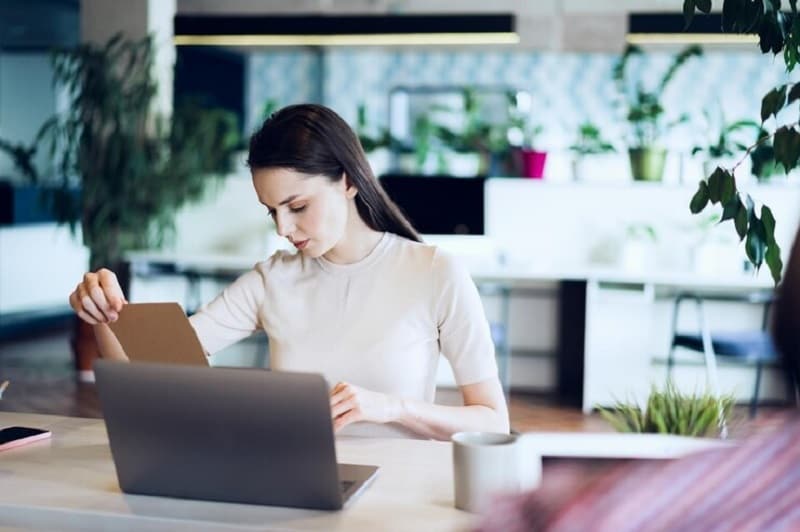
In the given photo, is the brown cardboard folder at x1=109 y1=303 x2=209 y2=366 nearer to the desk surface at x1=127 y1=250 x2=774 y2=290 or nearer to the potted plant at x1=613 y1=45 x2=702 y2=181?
the desk surface at x1=127 y1=250 x2=774 y2=290

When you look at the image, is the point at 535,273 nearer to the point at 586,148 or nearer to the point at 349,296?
the point at 586,148

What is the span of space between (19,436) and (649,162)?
17.0ft

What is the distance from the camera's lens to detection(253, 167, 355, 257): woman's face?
2127 mm

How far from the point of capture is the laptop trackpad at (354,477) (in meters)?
1.51

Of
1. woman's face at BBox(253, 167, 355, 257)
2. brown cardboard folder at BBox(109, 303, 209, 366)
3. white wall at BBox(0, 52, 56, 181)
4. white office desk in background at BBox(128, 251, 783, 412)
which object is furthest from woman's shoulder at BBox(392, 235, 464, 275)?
white wall at BBox(0, 52, 56, 181)

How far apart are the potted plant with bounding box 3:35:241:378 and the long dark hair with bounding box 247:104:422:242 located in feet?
14.7

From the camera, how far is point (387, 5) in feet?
27.6

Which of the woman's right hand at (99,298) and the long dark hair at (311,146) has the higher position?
the long dark hair at (311,146)

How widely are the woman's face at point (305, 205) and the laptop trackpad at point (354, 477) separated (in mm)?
643

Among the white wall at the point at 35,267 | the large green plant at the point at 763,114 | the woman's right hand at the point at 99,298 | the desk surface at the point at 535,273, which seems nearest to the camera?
→ the woman's right hand at the point at 99,298

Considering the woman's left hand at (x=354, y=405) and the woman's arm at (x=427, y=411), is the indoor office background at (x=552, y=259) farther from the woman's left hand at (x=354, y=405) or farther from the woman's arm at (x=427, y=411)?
the woman's left hand at (x=354, y=405)

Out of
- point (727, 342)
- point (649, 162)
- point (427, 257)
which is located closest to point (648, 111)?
point (649, 162)

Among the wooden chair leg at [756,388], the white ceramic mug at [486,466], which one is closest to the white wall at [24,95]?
the wooden chair leg at [756,388]

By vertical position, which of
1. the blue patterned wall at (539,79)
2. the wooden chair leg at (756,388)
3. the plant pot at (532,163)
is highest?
the blue patterned wall at (539,79)
